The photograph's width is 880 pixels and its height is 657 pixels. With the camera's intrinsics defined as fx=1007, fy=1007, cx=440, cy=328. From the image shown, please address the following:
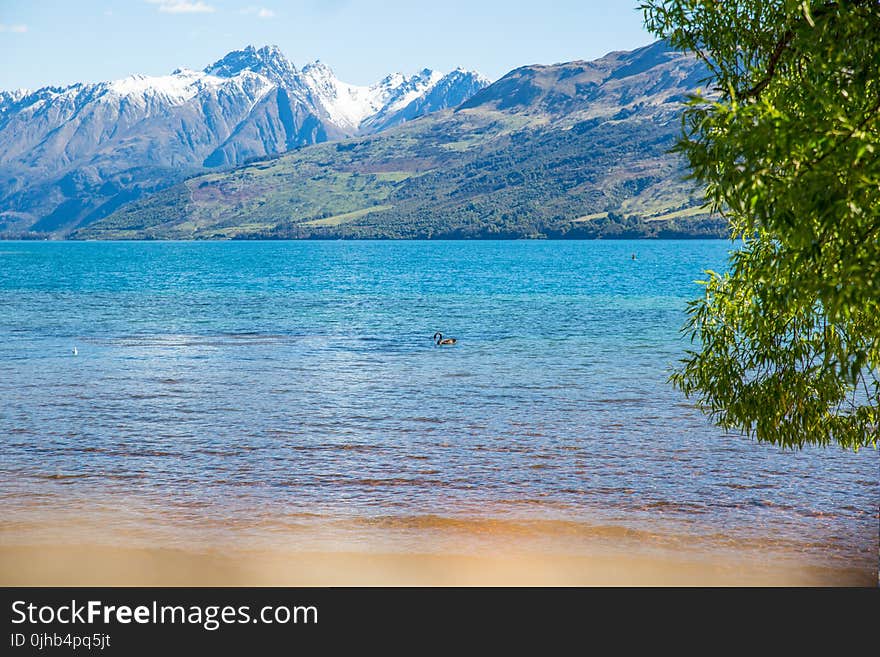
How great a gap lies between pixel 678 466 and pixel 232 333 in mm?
45648

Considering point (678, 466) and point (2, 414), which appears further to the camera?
point (2, 414)

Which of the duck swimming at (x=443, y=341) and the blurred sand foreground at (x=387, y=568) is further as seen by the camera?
the duck swimming at (x=443, y=341)

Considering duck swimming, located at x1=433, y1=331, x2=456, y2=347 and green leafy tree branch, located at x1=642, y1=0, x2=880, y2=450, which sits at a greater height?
green leafy tree branch, located at x1=642, y1=0, x2=880, y2=450

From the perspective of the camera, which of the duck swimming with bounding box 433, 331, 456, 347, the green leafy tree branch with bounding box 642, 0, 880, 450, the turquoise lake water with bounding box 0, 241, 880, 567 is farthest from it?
the duck swimming with bounding box 433, 331, 456, 347

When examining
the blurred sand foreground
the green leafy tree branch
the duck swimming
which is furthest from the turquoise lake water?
the green leafy tree branch

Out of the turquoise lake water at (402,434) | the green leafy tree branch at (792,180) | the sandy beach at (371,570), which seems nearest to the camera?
the green leafy tree branch at (792,180)

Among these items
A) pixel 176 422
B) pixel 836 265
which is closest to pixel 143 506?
pixel 176 422

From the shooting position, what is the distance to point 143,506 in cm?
2255

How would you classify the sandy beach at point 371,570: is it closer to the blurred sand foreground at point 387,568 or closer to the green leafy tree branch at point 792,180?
the blurred sand foreground at point 387,568

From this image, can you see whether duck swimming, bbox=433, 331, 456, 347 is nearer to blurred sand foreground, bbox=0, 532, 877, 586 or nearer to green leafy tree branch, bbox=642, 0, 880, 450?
blurred sand foreground, bbox=0, 532, 877, 586

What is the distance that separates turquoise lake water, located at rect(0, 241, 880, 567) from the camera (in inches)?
897

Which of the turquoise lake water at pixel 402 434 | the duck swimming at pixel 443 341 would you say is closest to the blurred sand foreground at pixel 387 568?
the turquoise lake water at pixel 402 434

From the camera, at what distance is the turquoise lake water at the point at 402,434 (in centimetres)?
2278
